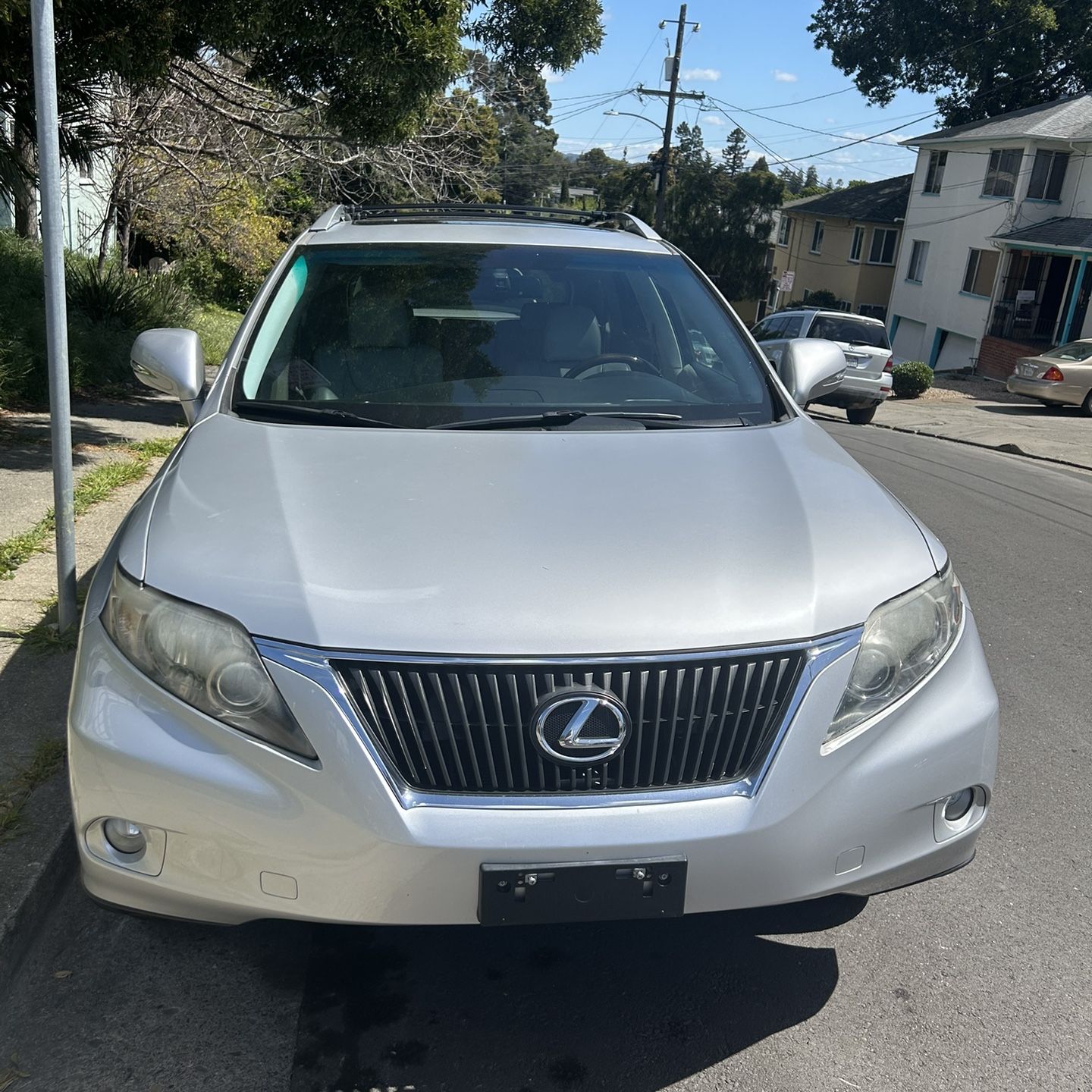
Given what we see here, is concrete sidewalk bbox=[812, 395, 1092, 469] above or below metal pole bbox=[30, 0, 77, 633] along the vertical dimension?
below

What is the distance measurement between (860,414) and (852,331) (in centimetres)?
155

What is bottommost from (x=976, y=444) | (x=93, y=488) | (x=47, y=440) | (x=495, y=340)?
(x=976, y=444)

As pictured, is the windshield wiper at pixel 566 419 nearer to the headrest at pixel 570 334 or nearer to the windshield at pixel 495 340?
the windshield at pixel 495 340

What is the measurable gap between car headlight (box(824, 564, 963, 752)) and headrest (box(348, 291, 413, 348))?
1946mm

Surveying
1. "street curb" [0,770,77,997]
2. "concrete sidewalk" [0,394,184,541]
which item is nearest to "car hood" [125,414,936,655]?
"street curb" [0,770,77,997]

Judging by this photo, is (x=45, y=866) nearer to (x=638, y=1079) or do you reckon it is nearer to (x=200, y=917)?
(x=200, y=917)

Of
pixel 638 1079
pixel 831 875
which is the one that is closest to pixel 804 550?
pixel 831 875

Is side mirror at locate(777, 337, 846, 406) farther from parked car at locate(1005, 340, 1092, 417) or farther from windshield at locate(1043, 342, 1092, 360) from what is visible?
windshield at locate(1043, 342, 1092, 360)

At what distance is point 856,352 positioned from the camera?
64.1ft

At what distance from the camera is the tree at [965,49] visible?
43188 millimetres

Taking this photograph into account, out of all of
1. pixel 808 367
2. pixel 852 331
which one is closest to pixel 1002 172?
pixel 852 331

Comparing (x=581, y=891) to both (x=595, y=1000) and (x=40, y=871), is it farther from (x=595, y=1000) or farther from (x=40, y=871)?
(x=40, y=871)

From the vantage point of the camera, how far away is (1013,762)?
4.31 m

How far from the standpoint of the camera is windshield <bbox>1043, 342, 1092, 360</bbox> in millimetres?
24281
